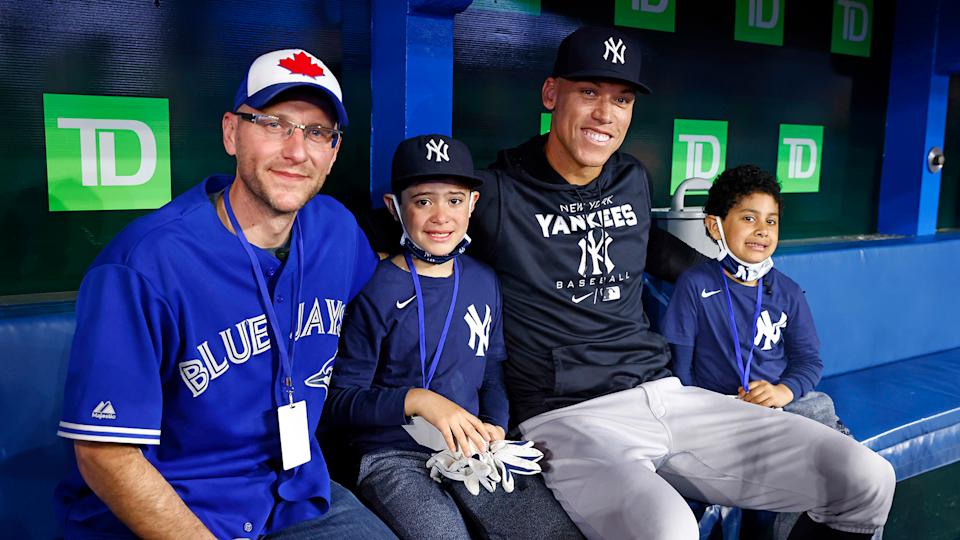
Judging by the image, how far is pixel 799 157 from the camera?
360 cm

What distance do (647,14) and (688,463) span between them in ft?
5.88

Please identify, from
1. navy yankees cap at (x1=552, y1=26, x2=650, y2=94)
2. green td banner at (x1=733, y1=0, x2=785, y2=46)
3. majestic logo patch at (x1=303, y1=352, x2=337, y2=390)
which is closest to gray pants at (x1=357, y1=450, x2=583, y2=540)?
majestic logo patch at (x1=303, y1=352, x2=337, y2=390)

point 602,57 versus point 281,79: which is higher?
point 602,57

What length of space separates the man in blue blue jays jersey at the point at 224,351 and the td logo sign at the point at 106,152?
73 centimetres

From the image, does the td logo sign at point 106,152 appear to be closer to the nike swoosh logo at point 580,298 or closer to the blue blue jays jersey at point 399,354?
Answer: the blue blue jays jersey at point 399,354

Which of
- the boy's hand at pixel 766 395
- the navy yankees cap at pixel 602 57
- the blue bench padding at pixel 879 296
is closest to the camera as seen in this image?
the navy yankees cap at pixel 602 57

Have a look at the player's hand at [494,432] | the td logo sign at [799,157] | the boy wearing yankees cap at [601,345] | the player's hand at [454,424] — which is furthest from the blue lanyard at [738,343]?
the td logo sign at [799,157]

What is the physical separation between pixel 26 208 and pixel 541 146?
126 centimetres

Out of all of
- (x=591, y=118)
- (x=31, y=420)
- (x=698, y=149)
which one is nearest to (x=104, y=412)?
(x=31, y=420)

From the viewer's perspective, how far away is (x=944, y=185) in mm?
4215

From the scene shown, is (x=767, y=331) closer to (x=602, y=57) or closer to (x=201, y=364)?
(x=602, y=57)

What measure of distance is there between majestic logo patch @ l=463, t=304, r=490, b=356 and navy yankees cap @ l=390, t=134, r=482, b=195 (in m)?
0.29

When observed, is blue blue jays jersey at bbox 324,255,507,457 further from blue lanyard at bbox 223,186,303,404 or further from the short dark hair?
the short dark hair

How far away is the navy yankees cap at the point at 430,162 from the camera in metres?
1.75
